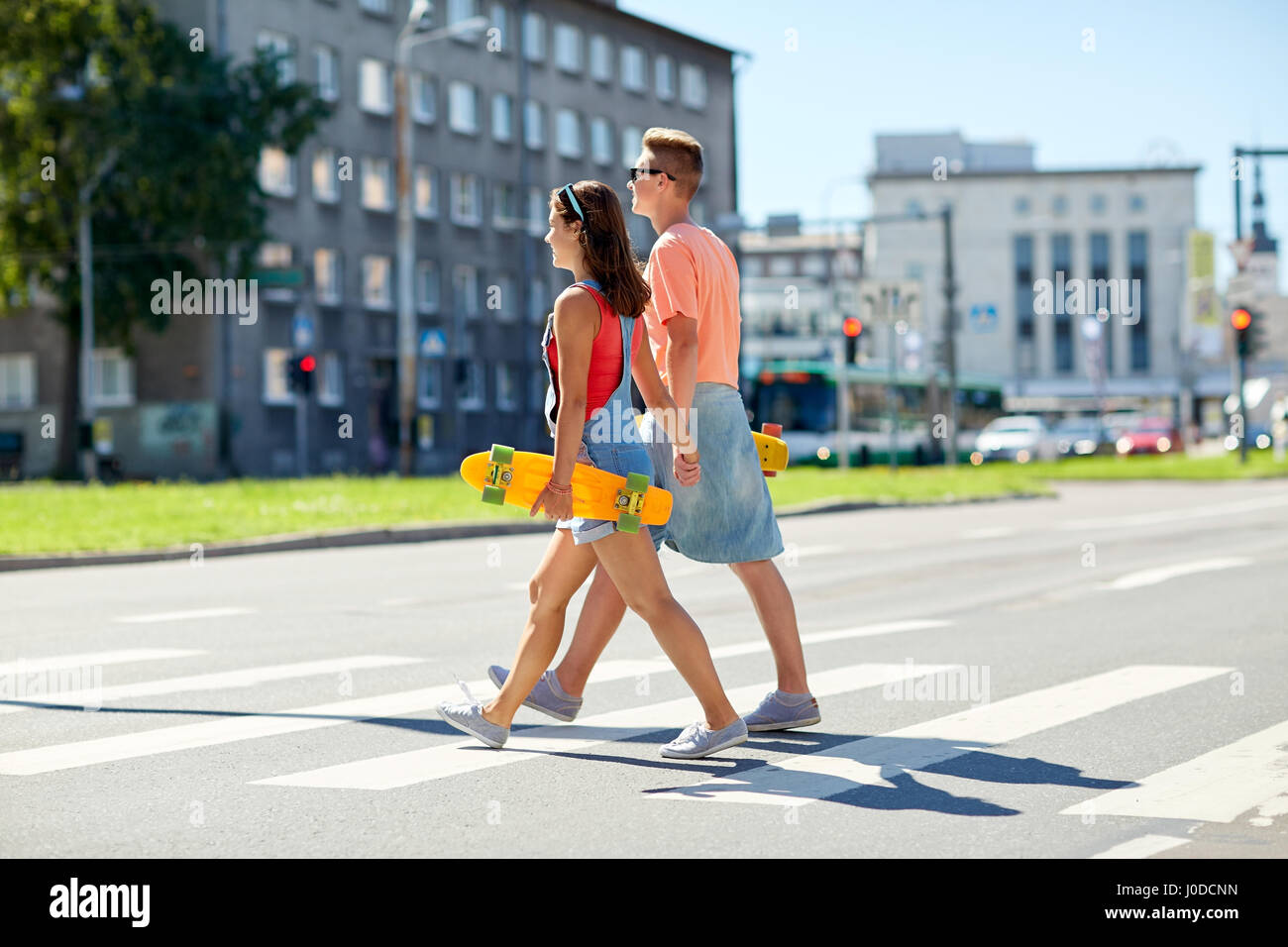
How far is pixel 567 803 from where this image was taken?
5.48 meters

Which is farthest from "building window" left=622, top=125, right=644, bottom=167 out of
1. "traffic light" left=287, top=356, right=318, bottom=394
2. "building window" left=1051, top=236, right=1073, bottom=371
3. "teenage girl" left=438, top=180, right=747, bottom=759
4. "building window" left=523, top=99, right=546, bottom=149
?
"teenage girl" left=438, top=180, right=747, bottom=759

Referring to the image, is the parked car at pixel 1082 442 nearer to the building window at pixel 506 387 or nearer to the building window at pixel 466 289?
the building window at pixel 506 387

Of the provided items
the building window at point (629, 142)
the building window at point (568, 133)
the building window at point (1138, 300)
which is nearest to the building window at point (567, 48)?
the building window at point (568, 133)

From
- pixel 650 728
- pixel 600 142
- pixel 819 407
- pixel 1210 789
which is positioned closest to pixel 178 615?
pixel 650 728

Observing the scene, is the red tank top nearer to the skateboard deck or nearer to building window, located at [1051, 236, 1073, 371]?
the skateboard deck

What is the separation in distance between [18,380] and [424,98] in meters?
14.1

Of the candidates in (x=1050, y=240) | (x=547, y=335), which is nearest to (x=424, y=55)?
(x=547, y=335)

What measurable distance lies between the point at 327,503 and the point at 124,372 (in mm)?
24407

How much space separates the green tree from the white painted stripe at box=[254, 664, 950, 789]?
33567 millimetres

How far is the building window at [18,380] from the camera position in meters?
46.8

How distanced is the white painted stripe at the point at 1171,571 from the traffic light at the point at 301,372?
2199cm

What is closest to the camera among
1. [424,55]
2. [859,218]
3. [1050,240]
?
[859,218]
